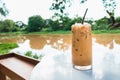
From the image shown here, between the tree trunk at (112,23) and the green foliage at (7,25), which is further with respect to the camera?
the green foliage at (7,25)

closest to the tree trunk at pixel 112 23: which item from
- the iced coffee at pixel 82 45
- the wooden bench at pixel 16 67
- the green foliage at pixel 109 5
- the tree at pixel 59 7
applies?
the green foliage at pixel 109 5

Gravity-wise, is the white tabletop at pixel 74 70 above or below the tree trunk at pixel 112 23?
below

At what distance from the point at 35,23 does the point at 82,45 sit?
1778 millimetres

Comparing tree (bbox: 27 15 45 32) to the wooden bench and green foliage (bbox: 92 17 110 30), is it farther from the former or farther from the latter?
green foliage (bbox: 92 17 110 30)

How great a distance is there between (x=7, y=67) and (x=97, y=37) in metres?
0.98

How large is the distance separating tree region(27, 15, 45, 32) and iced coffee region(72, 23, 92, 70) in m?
1.70

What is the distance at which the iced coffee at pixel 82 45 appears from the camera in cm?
72

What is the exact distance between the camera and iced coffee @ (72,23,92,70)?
716 mm

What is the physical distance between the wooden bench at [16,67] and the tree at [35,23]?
21.4 inches

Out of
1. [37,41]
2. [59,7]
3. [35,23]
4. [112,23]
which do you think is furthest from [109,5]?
[37,41]

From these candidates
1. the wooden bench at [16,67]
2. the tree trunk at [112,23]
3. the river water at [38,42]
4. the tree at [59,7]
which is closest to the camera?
the wooden bench at [16,67]

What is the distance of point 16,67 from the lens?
1.60m

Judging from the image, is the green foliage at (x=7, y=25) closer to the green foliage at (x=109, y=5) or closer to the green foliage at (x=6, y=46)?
the green foliage at (x=6, y=46)

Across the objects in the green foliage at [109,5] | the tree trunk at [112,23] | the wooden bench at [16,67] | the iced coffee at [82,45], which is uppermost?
the green foliage at [109,5]
